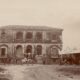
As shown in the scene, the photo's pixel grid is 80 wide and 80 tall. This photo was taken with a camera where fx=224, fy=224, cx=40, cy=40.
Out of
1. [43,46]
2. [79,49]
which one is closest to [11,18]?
[43,46]

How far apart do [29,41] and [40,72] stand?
0.96ft

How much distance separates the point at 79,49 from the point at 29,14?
558mm

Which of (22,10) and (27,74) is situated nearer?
(27,74)

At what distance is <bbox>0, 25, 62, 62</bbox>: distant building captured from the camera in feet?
6.60

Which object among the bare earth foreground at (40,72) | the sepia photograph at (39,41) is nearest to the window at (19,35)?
the sepia photograph at (39,41)

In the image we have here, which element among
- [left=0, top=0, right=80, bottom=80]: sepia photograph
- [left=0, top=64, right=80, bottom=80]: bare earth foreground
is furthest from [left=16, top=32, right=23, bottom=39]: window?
[left=0, top=64, right=80, bottom=80]: bare earth foreground

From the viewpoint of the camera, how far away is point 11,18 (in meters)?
2.07

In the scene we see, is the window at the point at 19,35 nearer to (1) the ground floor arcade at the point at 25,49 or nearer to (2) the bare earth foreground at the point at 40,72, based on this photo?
(1) the ground floor arcade at the point at 25,49

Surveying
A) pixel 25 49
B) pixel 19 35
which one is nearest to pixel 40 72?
pixel 25 49

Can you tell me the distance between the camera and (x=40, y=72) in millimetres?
1963

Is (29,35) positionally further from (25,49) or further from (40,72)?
(40,72)

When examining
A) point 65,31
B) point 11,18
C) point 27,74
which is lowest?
point 27,74

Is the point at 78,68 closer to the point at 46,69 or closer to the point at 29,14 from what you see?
the point at 46,69

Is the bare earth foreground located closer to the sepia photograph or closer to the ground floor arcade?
the sepia photograph
